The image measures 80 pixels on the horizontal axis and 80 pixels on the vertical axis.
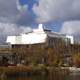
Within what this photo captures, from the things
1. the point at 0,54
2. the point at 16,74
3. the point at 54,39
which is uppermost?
the point at 54,39

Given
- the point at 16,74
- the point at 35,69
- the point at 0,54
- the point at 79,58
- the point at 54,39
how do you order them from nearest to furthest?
1. the point at 16,74
2. the point at 35,69
3. the point at 79,58
4. the point at 0,54
5. the point at 54,39

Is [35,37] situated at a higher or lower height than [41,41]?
higher

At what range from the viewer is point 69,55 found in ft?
358

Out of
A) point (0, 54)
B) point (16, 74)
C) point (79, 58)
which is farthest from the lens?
point (0, 54)

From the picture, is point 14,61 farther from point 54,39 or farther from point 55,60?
point 54,39

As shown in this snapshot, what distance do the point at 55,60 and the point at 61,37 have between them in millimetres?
73185

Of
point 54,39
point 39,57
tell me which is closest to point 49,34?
point 54,39

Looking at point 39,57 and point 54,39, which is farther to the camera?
point 54,39

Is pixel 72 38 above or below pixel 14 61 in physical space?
above

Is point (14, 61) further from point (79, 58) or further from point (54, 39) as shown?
point (54, 39)

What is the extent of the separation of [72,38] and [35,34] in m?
19.1

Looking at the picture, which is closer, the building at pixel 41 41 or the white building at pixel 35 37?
the building at pixel 41 41

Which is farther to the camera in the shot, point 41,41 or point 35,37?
point 35,37

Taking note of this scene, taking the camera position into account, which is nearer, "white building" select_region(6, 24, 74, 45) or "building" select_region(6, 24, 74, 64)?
"building" select_region(6, 24, 74, 64)
